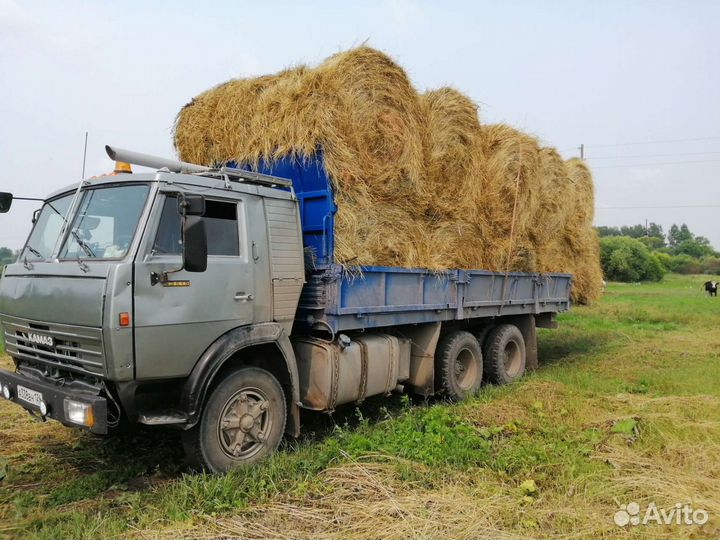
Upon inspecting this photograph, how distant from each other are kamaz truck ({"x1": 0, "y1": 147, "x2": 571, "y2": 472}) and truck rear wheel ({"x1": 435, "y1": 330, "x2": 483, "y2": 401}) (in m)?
1.01

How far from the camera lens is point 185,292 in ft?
13.1

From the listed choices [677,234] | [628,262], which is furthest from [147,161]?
[677,234]

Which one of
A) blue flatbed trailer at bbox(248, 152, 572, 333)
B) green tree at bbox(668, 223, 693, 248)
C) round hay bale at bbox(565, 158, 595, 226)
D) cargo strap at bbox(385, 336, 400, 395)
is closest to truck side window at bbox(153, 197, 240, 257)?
blue flatbed trailer at bbox(248, 152, 572, 333)

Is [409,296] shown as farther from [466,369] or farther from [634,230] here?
[634,230]

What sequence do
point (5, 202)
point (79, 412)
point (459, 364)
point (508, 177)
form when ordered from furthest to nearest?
point (508, 177), point (459, 364), point (5, 202), point (79, 412)

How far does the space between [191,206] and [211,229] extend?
0.53m

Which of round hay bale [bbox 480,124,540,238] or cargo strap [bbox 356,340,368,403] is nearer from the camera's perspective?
cargo strap [bbox 356,340,368,403]

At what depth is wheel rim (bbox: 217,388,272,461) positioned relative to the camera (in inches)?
168

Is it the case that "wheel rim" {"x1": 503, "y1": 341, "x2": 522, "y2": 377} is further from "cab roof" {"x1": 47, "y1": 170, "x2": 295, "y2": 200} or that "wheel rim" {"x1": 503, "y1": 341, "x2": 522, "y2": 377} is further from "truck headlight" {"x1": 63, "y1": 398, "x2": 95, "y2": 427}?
"truck headlight" {"x1": 63, "y1": 398, "x2": 95, "y2": 427}

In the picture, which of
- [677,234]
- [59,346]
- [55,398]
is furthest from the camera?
[677,234]

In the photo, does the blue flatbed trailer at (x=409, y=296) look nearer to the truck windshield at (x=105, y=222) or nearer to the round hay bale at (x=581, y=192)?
the round hay bale at (x=581, y=192)

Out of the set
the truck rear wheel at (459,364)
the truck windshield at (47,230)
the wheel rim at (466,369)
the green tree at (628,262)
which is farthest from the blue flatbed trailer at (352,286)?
the green tree at (628,262)

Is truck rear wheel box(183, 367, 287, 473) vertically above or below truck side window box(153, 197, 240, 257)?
below

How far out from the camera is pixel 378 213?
5641 mm
